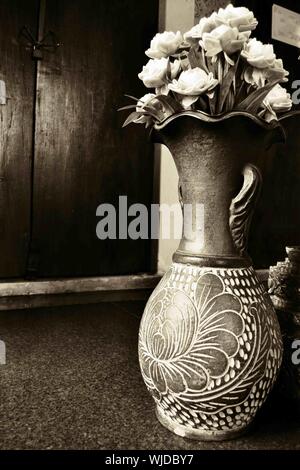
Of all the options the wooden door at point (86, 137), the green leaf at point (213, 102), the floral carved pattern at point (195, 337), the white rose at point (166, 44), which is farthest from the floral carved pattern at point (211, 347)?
the wooden door at point (86, 137)

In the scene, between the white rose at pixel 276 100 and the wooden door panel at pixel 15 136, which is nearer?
the white rose at pixel 276 100

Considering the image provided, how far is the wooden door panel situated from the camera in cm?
199

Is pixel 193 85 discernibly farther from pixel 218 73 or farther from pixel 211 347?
pixel 211 347

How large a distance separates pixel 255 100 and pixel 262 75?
48 millimetres

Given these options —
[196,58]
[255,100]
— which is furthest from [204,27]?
[255,100]

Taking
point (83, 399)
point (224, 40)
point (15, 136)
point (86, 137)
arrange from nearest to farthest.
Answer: point (224, 40) < point (83, 399) < point (15, 136) < point (86, 137)

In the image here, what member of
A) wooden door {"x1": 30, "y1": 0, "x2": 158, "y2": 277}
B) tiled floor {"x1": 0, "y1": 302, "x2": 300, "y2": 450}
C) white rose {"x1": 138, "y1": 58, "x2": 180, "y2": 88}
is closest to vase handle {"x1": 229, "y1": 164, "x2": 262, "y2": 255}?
white rose {"x1": 138, "y1": 58, "x2": 180, "y2": 88}

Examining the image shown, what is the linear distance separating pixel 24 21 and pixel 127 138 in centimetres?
75

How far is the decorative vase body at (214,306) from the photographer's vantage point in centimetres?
72

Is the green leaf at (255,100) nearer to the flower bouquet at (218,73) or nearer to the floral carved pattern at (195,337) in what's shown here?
the flower bouquet at (218,73)

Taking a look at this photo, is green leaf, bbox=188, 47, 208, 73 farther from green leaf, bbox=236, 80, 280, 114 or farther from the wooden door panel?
the wooden door panel

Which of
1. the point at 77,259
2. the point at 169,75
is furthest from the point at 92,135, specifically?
the point at 169,75

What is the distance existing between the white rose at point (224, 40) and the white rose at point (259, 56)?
17 mm

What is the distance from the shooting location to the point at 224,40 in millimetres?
685
